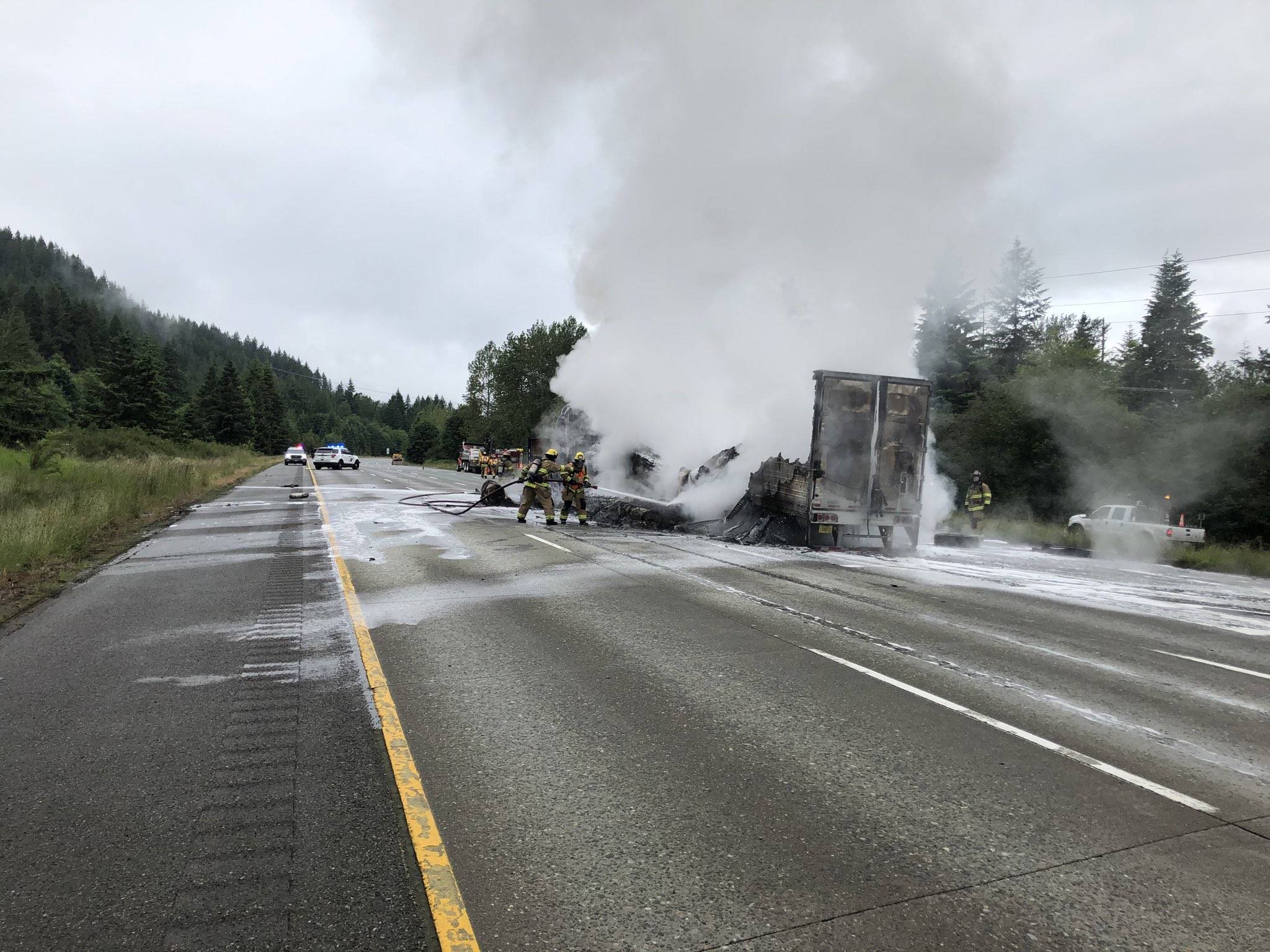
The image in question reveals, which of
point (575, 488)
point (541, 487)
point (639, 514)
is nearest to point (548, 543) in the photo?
point (541, 487)

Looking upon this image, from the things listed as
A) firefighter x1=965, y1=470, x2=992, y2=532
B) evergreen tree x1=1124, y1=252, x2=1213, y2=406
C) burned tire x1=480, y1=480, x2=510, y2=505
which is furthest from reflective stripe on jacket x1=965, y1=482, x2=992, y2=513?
evergreen tree x1=1124, y1=252, x2=1213, y2=406

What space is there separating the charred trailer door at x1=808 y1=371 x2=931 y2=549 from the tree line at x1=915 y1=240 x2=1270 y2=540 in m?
13.1

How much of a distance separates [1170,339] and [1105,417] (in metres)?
23.4

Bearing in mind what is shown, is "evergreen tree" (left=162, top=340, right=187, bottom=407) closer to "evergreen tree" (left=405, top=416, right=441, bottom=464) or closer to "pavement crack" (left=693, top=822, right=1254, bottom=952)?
"evergreen tree" (left=405, top=416, right=441, bottom=464)

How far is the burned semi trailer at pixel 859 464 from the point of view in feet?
45.0

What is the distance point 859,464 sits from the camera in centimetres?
1402

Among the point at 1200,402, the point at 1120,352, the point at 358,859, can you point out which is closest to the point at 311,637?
the point at 358,859

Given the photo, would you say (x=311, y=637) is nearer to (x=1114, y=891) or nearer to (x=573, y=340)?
(x=1114, y=891)

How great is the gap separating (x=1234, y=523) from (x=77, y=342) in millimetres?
129237

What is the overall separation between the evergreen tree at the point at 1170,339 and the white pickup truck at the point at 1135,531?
2412 cm

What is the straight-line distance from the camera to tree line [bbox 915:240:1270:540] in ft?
71.3

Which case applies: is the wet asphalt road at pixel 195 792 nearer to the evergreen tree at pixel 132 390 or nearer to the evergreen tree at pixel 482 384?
the evergreen tree at pixel 132 390

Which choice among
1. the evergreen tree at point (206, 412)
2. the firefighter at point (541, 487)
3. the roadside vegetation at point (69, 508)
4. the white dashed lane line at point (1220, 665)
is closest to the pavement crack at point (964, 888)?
the white dashed lane line at point (1220, 665)

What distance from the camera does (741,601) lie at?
8.12 meters
